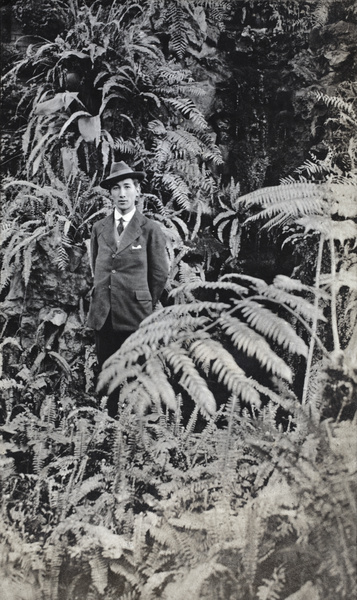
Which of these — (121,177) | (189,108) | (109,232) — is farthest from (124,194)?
(189,108)

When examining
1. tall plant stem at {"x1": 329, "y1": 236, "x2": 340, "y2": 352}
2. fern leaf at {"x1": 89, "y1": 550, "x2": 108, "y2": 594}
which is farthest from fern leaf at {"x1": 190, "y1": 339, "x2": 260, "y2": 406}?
fern leaf at {"x1": 89, "y1": 550, "x2": 108, "y2": 594}

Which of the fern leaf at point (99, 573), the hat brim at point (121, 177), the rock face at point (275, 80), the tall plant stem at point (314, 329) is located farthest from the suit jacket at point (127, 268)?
the fern leaf at point (99, 573)

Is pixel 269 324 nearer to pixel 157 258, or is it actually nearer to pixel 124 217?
pixel 157 258

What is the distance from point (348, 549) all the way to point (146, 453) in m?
0.88

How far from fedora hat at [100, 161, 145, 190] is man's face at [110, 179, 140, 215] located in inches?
0.8

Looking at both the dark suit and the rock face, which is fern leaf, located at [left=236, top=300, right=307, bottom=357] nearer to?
the dark suit

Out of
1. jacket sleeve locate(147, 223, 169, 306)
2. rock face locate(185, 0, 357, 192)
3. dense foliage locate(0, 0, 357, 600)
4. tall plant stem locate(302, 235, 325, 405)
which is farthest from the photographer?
jacket sleeve locate(147, 223, 169, 306)

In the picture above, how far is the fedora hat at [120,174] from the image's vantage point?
97.6 inches

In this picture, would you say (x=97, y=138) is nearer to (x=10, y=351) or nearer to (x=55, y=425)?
(x=10, y=351)

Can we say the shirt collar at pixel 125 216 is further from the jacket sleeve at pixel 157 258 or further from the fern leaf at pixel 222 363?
the fern leaf at pixel 222 363

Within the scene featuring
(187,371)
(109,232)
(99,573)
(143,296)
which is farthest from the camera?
(109,232)

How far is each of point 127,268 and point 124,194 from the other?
1.27ft

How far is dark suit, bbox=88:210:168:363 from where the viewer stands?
7.64 feet

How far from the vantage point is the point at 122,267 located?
2.38 metres
